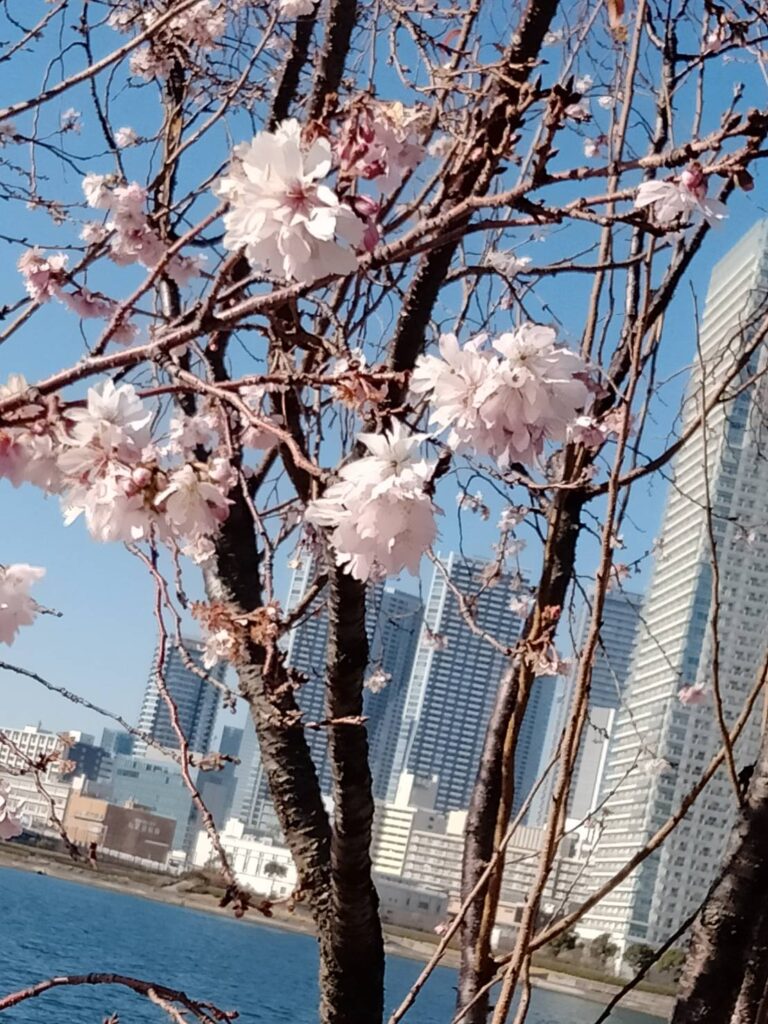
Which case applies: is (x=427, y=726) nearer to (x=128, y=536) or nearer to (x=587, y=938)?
(x=587, y=938)

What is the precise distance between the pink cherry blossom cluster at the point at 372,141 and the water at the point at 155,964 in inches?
720

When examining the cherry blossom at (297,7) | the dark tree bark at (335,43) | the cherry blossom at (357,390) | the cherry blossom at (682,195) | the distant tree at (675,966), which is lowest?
the distant tree at (675,966)

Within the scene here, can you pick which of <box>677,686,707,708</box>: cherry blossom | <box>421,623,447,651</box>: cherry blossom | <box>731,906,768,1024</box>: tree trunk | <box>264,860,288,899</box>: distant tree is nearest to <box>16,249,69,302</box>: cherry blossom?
<box>731,906,768,1024</box>: tree trunk

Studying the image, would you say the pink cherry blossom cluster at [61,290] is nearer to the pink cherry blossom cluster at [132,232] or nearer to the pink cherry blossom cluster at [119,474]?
the pink cherry blossom cluster at [132,232]

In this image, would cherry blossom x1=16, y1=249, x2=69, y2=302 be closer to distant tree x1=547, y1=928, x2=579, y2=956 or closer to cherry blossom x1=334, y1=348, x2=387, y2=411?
cherry blossom x1=334, y1=348, x2=387, y2=411

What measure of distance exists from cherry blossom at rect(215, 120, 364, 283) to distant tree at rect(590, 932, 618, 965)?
51360 millimetres

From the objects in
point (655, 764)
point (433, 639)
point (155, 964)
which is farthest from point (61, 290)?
point (155, 964)

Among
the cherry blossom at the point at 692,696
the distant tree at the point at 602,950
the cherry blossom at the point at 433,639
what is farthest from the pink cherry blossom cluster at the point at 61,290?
the distant tree at the point at 602,950

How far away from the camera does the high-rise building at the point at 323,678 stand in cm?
190

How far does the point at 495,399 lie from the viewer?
0.93 meters

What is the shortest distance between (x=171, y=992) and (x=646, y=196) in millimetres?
824

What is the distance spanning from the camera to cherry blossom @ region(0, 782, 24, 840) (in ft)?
7.40

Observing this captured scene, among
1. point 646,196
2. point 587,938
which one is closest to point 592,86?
point 646,196

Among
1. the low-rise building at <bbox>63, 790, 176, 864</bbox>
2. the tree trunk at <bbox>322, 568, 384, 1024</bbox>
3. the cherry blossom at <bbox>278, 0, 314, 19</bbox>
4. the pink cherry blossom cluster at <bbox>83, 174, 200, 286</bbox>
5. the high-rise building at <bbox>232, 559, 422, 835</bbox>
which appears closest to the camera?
the tree trunk at <bbox>322, 568, 384, 1024</bbox>
